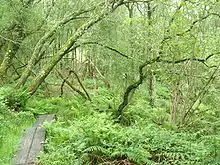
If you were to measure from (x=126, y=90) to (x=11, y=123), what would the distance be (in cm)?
350

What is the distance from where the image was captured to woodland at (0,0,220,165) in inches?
251

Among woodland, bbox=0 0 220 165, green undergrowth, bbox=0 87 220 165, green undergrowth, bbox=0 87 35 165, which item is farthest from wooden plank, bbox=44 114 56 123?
green undergrowth, bbox=0 87 220 165

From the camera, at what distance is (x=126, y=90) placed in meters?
10.8

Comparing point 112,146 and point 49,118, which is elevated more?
point 112,146

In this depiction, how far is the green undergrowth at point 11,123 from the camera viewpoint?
268 inches

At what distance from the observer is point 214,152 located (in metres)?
6.10

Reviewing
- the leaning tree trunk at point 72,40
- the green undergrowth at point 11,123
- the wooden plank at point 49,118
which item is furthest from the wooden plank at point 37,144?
the leaning tree trunk at point 72,40

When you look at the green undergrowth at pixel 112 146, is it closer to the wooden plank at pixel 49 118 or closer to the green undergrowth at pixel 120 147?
the green undergrowth at pixel 120 147

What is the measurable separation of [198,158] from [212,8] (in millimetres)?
4812

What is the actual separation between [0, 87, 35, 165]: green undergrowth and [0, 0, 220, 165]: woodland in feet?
0.09

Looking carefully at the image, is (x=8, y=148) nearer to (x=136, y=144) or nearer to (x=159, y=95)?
(x=136, y=144)

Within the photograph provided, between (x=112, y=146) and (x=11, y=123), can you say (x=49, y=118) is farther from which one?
(x=112, y=146)

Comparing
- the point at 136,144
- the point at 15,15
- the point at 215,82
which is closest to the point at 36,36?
the point at 15,15

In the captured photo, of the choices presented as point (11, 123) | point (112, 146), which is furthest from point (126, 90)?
point (112, 146)
